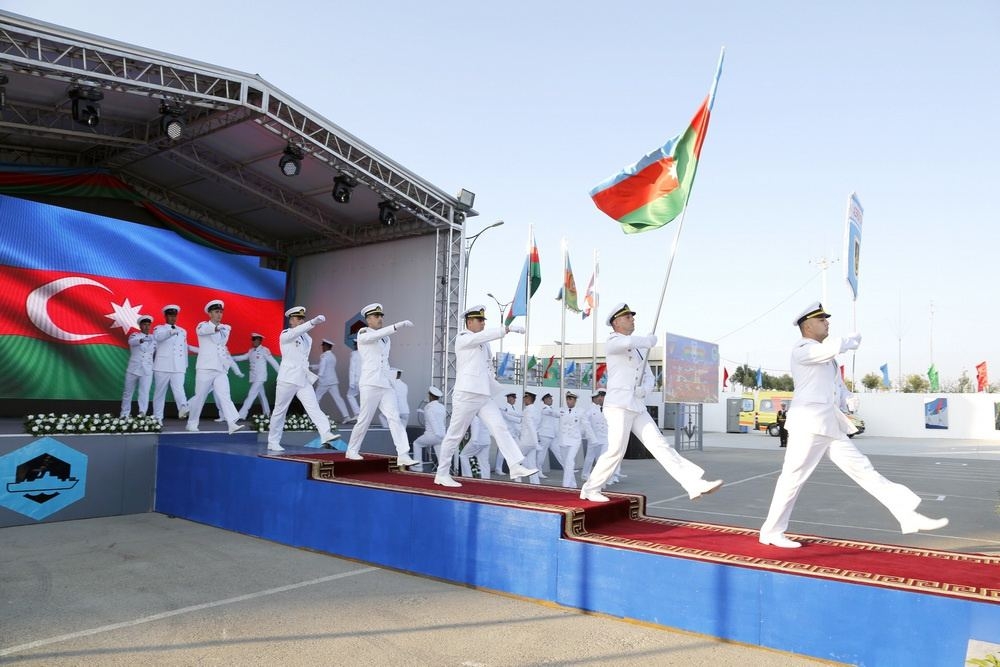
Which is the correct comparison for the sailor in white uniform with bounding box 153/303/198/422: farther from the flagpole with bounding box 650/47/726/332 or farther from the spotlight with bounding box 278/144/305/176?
the flagpole with bounding box 650/47/726/332

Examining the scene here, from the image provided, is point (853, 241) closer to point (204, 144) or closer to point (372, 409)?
point (372, 409)

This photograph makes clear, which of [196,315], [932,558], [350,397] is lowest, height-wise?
[932,558]

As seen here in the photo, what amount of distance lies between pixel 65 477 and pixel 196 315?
19.0 ft

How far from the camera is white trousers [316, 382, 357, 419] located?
45.3 feet

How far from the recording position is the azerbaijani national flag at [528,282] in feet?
43.7

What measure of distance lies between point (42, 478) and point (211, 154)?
6341mm

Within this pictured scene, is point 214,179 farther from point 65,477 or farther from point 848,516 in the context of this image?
point 848,516

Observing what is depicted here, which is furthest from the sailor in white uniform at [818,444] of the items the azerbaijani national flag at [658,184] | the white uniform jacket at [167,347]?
the white uniform jacket at [167,347]

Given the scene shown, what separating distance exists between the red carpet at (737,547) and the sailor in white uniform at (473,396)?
0.97 ft

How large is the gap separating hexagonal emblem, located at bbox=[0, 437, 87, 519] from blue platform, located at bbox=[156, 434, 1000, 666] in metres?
1.58

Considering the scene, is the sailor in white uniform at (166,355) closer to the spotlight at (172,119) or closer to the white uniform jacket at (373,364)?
the spotlight at (172,119)

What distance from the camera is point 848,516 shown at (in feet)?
27.6

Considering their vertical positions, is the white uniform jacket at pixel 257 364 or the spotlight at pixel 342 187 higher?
the spotlight at pixel 342 187

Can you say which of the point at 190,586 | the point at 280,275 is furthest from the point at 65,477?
the point at 280,275
